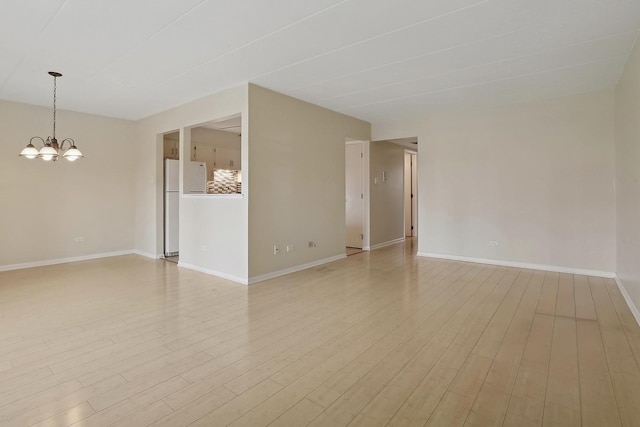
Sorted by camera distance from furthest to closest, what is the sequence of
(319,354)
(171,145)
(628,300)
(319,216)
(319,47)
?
(171,145) < (319,216) < (628,300) < (319,47) < (319,354)

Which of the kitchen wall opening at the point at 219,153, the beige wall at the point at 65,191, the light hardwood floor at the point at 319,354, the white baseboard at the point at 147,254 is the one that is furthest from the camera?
the kitchen wall opening at the point at 219,153

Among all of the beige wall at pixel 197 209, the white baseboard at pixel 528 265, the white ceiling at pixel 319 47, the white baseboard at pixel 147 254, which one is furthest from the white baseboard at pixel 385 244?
the white baseboard at pixel 147 254

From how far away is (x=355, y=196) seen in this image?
23.8ft

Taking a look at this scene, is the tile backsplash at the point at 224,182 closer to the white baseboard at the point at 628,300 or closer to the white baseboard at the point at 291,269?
the white baseboard at the point at 291,269

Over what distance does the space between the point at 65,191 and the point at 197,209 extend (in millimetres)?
2720

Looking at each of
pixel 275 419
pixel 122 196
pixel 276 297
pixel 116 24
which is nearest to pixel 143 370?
pixel 275 419

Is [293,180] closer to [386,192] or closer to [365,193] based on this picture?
[365,193]

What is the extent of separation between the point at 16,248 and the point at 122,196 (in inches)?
72.2

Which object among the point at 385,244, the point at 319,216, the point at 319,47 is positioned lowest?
the point at 385,244

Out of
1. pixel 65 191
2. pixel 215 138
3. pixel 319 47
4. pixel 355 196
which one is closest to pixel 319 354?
pixel 319 47

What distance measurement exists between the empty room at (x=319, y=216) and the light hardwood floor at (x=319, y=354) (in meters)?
0.02

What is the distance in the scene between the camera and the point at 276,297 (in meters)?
3.88

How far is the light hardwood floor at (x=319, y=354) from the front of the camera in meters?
1.83

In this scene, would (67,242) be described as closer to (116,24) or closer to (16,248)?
(16,248)
